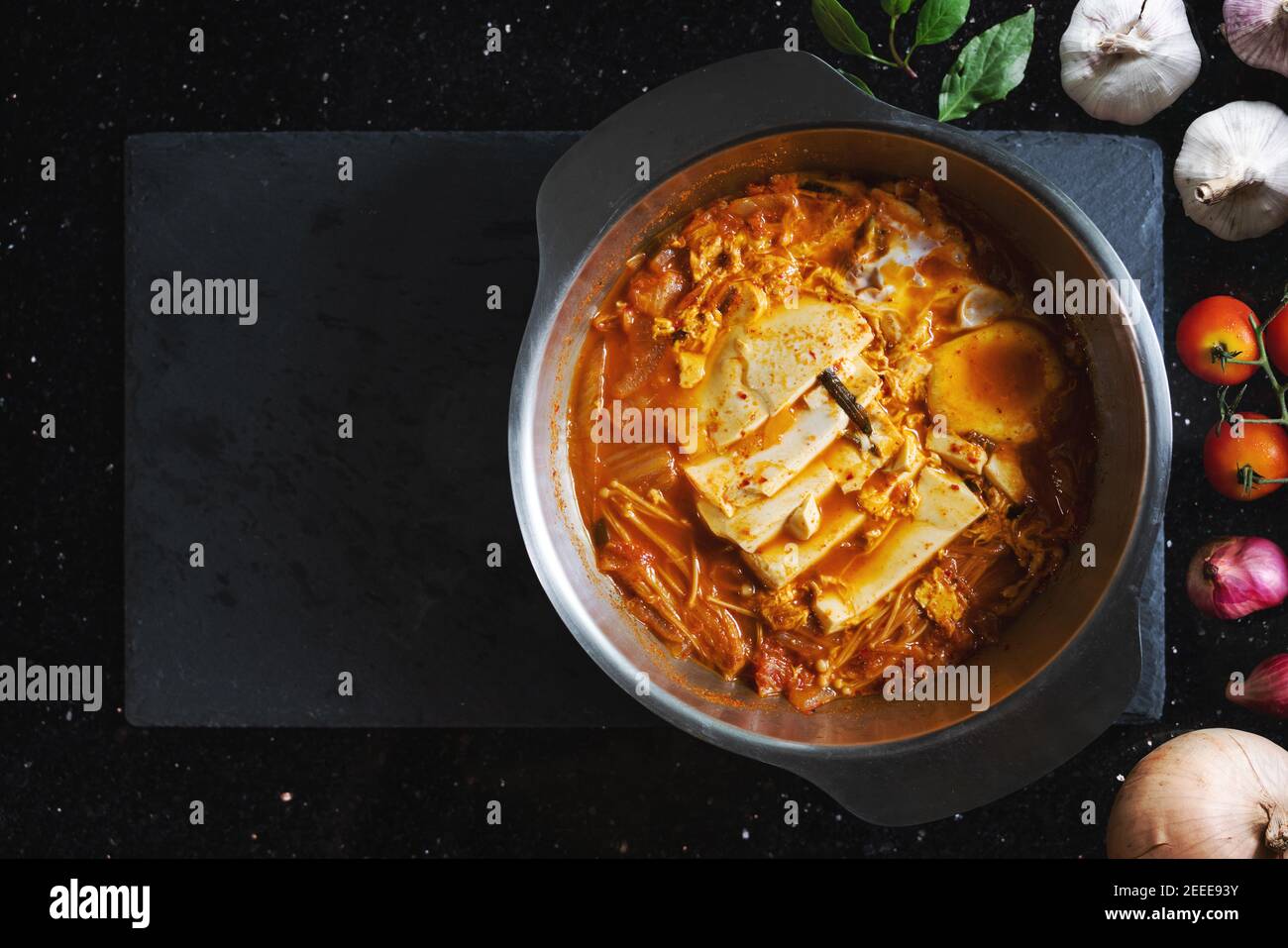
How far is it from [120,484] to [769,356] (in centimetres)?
190

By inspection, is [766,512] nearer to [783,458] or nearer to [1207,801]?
[783,458]

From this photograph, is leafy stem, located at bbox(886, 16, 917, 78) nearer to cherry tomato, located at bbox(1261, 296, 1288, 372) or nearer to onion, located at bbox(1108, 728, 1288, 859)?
cherry tomato, located at bbox(1261, 296, 1288, 372)

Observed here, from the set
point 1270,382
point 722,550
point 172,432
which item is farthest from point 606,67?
point 1270,382

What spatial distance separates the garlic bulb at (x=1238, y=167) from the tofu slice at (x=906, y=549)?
1074 millimetres

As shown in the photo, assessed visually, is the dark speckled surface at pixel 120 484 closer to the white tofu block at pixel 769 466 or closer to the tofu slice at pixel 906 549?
the tofu slice at pixel 906 549

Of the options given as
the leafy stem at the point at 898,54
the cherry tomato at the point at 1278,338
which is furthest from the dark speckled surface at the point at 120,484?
the cherry tomato at the point at 1278,338

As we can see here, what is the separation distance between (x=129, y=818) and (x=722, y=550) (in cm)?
190

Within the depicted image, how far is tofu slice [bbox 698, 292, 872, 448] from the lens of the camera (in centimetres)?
254

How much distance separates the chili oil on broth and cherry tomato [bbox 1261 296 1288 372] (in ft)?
2.37

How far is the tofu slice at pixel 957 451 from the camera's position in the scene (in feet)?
8.43

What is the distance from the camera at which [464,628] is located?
2.89 metres

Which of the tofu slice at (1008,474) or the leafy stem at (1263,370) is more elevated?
the leafy stem at (1263,370)

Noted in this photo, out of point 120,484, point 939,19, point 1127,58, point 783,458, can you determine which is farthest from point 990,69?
point 120,484
